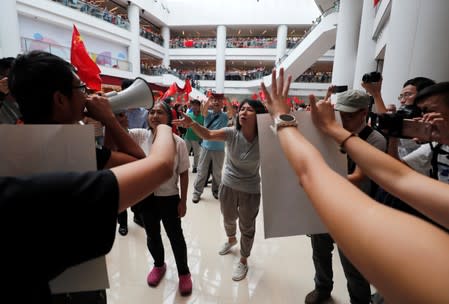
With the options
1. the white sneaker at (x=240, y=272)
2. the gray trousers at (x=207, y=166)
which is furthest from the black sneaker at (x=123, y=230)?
the white sneaker at (x=240, y=272)

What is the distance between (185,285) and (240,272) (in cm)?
50

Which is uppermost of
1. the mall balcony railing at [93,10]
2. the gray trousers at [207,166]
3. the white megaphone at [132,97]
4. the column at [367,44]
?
the mall balcony railing at [93,10]

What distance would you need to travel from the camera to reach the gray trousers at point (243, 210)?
205 cm

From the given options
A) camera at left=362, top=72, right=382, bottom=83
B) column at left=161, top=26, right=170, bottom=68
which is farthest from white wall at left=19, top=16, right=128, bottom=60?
camera at left=362, top=72, right=382, bottom=83

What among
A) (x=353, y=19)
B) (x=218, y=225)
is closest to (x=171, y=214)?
(x=218, y=225)

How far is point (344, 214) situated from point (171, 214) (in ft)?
5.67

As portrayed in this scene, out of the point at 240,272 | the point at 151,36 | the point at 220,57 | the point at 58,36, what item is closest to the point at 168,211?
the point at 240,272

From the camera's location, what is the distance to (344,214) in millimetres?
361

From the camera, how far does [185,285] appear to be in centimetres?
187

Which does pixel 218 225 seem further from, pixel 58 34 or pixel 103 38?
pixel 103 38

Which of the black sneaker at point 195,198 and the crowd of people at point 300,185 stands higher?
the crowd of people at point 300,185

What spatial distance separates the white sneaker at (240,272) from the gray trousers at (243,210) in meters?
0.09

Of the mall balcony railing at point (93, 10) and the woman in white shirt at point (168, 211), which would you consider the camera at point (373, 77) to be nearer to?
the woman in white shirt at point (168, 211)

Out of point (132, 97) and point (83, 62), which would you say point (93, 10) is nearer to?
point (83, 62)
